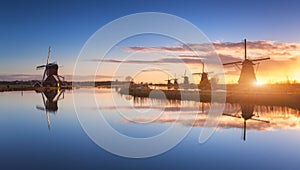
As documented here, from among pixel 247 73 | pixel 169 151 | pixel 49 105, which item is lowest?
pixel 169 151

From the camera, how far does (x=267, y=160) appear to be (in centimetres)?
1109

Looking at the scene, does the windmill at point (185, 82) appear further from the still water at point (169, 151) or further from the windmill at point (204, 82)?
the still water at point (169, 151)

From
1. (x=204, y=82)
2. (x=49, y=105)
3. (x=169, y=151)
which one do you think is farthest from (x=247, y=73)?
(x=169, y=151)

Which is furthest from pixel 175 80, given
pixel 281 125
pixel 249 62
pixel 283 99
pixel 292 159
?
pixel 292 159

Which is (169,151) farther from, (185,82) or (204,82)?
(185,82)

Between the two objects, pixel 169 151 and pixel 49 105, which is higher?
pixel 49 105

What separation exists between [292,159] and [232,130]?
6227 mm

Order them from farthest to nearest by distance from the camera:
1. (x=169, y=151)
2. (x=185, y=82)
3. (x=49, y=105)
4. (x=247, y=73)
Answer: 1. (x=185, y=82)
2. (x=247, y=73)
3. (x=49, y=105)
4. (x=169, y=151)

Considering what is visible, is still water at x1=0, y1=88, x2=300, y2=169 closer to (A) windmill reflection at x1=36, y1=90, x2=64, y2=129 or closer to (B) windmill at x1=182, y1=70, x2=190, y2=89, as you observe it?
(A) windmill reflection at x1=36, y1=90, x2=64, y2=129

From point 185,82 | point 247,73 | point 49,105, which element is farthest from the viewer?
point 185,82

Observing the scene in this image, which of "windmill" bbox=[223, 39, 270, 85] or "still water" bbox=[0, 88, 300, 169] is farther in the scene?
"windmill" bbox=[223, 39, 270, 85]

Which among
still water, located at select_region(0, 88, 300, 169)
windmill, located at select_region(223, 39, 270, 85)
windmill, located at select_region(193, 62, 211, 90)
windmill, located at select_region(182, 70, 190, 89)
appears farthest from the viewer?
windmill, located at select_region(182, 70, 190, 89)

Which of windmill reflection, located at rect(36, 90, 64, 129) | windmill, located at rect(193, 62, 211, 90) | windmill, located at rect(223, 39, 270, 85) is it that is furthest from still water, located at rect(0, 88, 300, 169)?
windmill, located at rect(193, 62, 211, 90)

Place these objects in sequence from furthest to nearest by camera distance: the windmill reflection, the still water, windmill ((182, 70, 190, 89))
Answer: windmill ((182, 70, 190, 89)) < the windmill reflection < the still water
